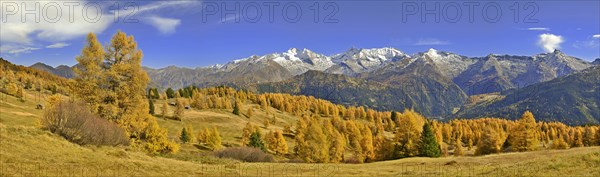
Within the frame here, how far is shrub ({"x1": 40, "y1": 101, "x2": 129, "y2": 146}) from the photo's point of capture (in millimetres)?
26453

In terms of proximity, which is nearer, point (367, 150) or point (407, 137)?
point (407, 137)

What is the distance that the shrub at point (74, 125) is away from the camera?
2645 centimetres

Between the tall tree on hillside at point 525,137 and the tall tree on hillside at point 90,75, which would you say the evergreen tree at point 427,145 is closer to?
the tall tree on hillside at point 525,137

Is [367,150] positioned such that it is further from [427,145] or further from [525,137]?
[525,137]

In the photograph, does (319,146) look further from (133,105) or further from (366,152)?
(133,105)

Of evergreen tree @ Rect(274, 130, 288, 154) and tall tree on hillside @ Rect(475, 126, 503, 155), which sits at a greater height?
tall tree on hillside @ Rect(475, 126, 503, 155)

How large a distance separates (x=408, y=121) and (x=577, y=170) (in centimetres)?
5905

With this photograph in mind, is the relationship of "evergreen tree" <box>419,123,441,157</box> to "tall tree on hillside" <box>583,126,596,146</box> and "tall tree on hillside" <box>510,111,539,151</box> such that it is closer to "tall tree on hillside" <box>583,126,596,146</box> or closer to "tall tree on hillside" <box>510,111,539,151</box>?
"tall tree on hillside" <box>510,111,539,151</box>

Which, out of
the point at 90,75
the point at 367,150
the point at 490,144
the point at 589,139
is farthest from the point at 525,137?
the point at 90,75

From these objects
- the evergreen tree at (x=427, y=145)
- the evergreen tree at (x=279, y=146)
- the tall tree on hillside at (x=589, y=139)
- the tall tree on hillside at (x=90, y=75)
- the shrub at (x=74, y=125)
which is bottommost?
the evergreen tree at (x=279, y=146)

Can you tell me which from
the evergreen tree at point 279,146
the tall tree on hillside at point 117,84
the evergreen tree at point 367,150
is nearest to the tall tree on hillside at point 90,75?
the tall tree on hillside at point 117,84

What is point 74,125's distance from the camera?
27.0 metres

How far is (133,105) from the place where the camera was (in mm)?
37094

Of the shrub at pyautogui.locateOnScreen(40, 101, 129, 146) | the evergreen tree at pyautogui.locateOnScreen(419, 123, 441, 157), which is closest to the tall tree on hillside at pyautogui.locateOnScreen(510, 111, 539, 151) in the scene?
the evergreen tree at pyautogui.locateOnScreen(419, 123, 441, 157)
